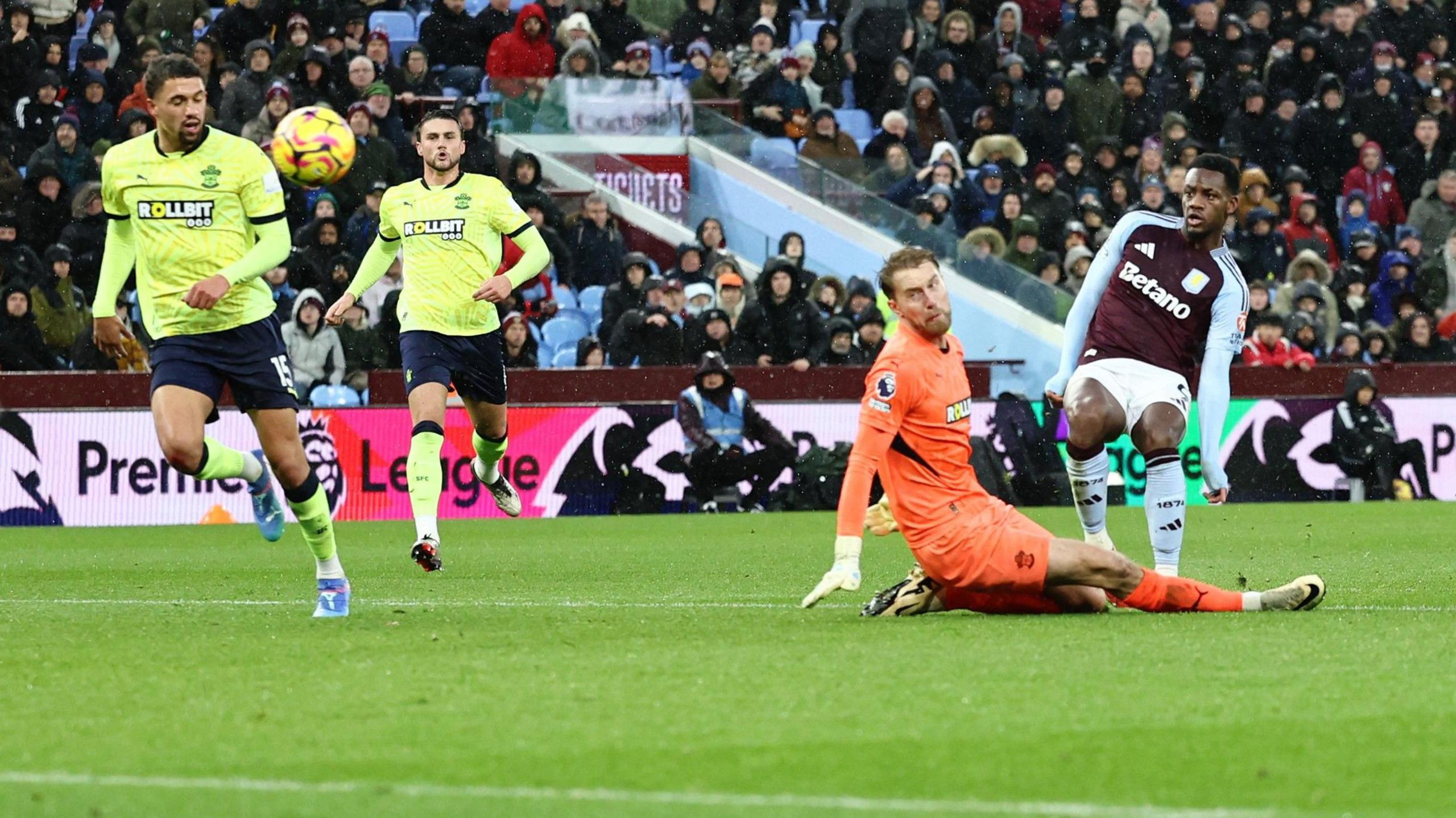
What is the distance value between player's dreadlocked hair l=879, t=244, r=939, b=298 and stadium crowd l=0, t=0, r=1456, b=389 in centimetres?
1159

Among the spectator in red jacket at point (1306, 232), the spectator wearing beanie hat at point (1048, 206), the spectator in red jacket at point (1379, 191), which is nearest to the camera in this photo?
the spectator wearing beanie hat at point (1048, 206)

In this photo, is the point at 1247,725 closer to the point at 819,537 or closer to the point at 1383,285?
the point at 819,537

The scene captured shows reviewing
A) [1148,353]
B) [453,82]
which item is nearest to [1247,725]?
[1148,353]

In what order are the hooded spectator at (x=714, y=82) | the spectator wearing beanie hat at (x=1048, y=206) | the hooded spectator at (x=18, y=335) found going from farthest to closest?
1. the hooded spectator at (x=714, y=82)
2. the spectator wearing beanie hat at (x=1048, y=206)
3. the hooded spectator at (x=18, y=335)

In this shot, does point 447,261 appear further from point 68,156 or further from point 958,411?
point 68,156

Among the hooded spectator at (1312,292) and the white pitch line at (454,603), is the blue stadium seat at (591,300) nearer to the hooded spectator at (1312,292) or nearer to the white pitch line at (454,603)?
the hooded spectator at (1312,292)

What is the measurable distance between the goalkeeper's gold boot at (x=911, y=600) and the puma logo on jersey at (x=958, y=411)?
721mm

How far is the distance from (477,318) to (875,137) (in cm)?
1235

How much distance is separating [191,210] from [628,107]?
48.2 ft

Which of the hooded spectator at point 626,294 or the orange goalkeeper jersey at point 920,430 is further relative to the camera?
the hooded spectator at point 626,294

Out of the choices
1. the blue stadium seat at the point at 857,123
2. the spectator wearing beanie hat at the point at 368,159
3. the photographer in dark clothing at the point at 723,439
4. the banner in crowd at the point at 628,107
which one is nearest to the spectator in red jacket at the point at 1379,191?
the blue stadium seat at the point at 857,123

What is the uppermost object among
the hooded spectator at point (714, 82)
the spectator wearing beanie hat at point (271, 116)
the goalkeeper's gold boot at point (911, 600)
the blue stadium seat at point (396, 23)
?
the blue stadium seat at point (396, 23)

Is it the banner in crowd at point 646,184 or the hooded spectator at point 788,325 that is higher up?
the banner in crowd at point 646,184

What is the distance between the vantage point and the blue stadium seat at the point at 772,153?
75.3ft
